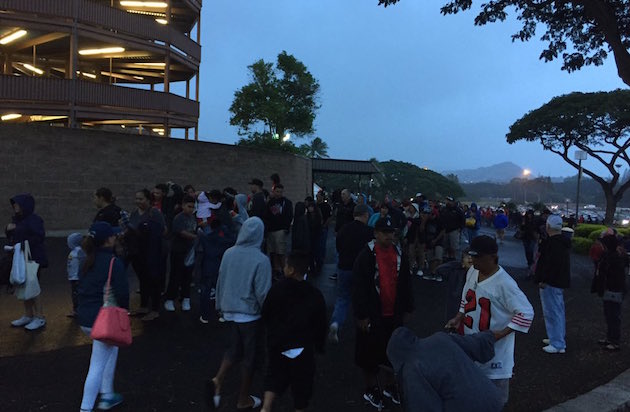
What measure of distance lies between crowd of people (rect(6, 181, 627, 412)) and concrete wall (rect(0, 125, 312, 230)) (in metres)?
8.42

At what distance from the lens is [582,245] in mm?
16938

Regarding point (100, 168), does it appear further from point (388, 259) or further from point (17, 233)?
point (388, 259)

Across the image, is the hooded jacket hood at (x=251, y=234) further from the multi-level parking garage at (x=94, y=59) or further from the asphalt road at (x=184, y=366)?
the multi-level parking garage at (x=94, y=59)

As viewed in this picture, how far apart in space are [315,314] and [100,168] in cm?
1442

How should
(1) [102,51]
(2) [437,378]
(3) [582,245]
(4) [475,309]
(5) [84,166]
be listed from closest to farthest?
1. (2) [437,378]
2. (4) [475,309]
3. (5) [84,166]
4. (3) [582,245]
5. (1) [102,51]

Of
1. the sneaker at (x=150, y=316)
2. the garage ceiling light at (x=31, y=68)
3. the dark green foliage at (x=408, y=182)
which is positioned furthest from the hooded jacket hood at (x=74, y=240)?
the dark green foliage at (x=408, y=182)

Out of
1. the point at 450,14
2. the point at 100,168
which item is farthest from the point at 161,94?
the point at 450,14

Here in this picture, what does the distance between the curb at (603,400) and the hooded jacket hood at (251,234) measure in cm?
294

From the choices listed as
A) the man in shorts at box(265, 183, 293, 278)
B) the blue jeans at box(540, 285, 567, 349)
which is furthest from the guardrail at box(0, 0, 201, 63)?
the blue jeans at box(540, 285, 567, 349)

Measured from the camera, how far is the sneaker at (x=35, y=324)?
19.2 ft

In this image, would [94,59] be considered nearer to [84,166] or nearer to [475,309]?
Result: [84,166]

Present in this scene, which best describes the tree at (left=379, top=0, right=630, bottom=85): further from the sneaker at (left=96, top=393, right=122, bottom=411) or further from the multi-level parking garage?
the multi-level parking garage

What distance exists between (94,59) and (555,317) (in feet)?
81.2

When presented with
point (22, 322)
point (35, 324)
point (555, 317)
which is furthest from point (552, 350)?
point (22, 322)
